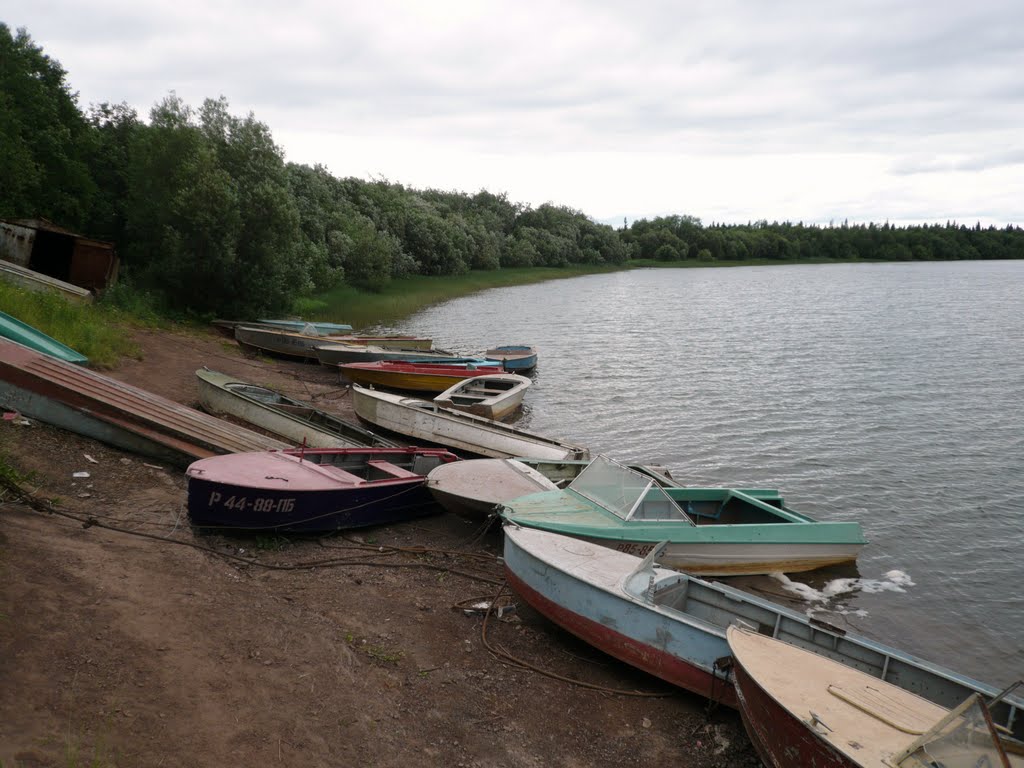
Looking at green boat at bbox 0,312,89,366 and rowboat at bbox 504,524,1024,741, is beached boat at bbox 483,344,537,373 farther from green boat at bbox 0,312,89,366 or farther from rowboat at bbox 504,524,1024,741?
rowboat at bbox 504,524,1024,741

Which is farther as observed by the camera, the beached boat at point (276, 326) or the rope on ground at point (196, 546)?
the beached boat at point (276, 326)

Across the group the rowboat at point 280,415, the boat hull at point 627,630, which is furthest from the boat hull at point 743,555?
Answer: the rowboat at point 280,415

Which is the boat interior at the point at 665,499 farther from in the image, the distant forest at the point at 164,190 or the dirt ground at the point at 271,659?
the distant forest at the point at 164,190

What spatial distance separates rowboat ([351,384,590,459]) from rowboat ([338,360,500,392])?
5.26 metres

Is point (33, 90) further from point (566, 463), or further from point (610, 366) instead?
point (566, 463)

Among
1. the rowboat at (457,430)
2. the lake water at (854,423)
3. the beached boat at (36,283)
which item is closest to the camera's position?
the lake water at (854,423)

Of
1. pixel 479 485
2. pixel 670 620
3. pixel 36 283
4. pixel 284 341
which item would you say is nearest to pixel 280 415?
pixel 479 485

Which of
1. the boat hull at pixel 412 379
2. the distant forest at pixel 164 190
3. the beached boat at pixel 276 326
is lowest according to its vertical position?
the boat hull at pixel 412 379

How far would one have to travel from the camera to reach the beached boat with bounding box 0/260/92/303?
2217 centimetres

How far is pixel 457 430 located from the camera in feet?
55.3

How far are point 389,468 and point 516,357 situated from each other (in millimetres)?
16804

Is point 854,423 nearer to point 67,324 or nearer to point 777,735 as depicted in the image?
point 777,735

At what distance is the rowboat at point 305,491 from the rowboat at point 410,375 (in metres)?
10.6

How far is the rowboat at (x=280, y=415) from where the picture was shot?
1512 cm
